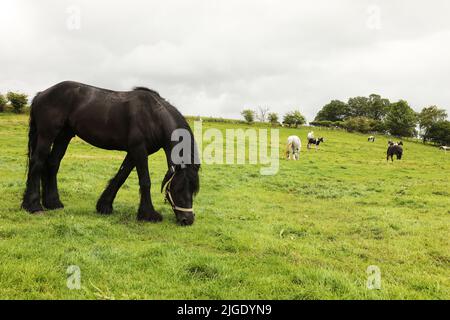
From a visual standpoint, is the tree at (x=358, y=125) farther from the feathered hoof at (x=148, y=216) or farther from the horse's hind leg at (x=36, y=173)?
the horse's hind leg at (x=36, y=173)

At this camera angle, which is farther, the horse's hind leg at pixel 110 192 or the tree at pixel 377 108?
the tree at pixel 377 108

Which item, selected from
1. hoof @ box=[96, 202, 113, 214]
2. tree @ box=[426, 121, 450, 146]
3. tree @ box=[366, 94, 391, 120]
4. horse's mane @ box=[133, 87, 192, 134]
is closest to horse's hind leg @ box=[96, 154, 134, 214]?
hoof @ box=[96, 202, 113, 214]

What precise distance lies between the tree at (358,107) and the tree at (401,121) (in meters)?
35.1

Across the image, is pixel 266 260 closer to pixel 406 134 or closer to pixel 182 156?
pixel 182 156

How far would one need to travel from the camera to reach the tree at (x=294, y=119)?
78.6 m

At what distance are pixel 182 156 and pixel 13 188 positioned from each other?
20.2 feet

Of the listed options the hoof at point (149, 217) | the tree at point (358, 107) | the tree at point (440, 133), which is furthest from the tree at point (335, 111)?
the hoof at point (149, 217)

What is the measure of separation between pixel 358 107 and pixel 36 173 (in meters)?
130

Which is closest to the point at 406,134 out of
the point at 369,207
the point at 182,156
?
the point at 369,207

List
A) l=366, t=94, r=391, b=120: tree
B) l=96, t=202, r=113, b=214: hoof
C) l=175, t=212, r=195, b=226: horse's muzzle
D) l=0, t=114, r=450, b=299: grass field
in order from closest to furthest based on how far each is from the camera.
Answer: l=0, t=114, r=450, b=299: grass field
l=175, t=212, r=195, b=226: horse's muzzle
l=96, t=202, r=113, b=214: hoof
l=366, t=94, r=391, b=120: tree

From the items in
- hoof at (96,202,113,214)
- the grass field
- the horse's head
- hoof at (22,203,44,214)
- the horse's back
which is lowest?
the grass field

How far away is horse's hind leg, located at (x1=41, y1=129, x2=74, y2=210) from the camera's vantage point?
338 inches

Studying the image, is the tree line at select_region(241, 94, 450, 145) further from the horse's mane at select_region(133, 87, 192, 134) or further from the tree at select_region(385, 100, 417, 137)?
the horse's mane at select_region(133, 87, 192, 134)

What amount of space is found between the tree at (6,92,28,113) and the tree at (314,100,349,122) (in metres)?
103
